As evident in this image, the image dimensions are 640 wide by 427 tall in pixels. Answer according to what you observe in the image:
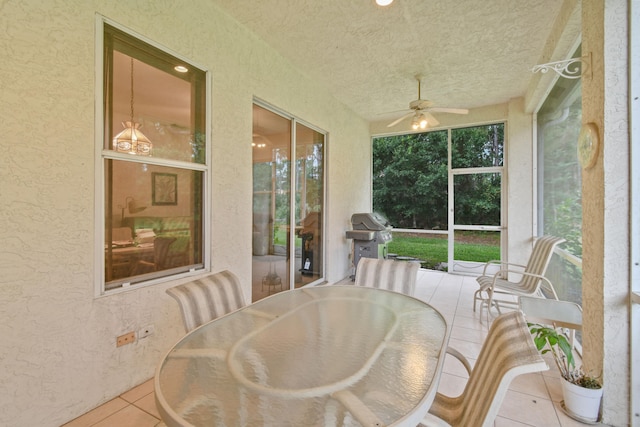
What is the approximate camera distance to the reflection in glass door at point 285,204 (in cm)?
331

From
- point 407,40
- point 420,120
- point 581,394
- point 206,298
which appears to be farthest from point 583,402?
point 407,40

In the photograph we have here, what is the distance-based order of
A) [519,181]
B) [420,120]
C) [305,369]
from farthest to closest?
[519,181]
[420,120]
[305,369]

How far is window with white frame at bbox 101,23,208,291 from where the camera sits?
1970 mm

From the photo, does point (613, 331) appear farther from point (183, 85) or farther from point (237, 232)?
point (183, 85)

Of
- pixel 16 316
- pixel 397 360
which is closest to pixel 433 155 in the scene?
pixel 397 360

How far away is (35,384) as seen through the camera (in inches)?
62.7

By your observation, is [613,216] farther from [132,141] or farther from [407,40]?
[132,141]

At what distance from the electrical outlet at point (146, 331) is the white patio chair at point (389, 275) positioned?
1.67 meters

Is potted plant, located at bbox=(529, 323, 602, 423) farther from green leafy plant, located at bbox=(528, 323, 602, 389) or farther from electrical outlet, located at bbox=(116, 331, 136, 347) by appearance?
electrical outlet, located at bbox=(116, 331, 136, 347)

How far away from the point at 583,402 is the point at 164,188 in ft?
10.6

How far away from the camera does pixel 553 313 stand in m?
2.26

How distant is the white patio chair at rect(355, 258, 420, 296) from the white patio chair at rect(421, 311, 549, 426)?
1028 millimetres

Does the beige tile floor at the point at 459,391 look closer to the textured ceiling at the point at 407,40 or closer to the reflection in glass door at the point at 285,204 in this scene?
the reflection in glass door at the point at 285,204

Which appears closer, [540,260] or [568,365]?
[568,365]
